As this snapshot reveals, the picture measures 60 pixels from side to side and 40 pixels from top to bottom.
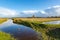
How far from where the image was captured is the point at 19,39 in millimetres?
27797

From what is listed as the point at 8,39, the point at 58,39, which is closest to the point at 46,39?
the point at 58,39

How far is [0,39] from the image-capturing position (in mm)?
23953

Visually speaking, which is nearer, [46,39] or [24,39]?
[46,39]

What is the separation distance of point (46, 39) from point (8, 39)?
259 inches

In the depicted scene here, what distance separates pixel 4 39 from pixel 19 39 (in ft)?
13.0

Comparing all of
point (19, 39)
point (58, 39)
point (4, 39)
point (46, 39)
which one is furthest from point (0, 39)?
point (58, 39)

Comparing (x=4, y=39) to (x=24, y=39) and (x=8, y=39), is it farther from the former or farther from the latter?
(x=24, y=39)

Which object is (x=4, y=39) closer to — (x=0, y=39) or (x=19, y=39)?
(x=0, y=39)

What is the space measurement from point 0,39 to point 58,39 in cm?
1133

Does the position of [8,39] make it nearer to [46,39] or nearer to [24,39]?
[24,39]

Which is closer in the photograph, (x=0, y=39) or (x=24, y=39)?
(x=0, y=39)

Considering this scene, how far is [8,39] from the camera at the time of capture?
987 inches

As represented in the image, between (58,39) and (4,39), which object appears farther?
(58,39)

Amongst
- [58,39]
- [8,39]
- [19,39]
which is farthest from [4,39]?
[58,39]
